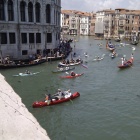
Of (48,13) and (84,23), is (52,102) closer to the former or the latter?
(48,13)

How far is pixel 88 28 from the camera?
10519cm

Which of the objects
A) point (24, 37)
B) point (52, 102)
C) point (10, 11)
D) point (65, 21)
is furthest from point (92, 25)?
point (52, 102)

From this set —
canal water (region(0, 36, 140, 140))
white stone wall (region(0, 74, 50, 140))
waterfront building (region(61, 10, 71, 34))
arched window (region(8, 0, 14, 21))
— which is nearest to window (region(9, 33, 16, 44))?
arched window (region(8, 0, 14, 21))

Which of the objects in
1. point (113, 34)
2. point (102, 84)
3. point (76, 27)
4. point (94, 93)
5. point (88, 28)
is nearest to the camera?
point (94, 93)

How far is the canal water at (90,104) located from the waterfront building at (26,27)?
4138 mm

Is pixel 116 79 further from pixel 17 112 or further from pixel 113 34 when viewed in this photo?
pixel 113 34

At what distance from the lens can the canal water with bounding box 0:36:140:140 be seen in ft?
40.8

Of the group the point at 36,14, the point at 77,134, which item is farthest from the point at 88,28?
the point at 77,134

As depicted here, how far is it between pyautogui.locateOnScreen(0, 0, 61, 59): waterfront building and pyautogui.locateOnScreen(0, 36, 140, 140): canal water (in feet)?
13.6

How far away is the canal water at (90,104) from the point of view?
12.4 metres

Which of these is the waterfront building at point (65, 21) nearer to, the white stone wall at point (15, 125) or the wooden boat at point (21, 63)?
the wooden boat at point (21, 63)

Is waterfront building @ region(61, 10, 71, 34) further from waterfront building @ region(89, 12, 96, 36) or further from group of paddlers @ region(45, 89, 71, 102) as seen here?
group of paddlers @ region(45, 89, 71, 102)

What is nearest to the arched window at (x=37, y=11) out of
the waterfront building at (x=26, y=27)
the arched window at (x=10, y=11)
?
the waterfront building at (x=26, y=27)

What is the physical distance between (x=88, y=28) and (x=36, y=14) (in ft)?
252
